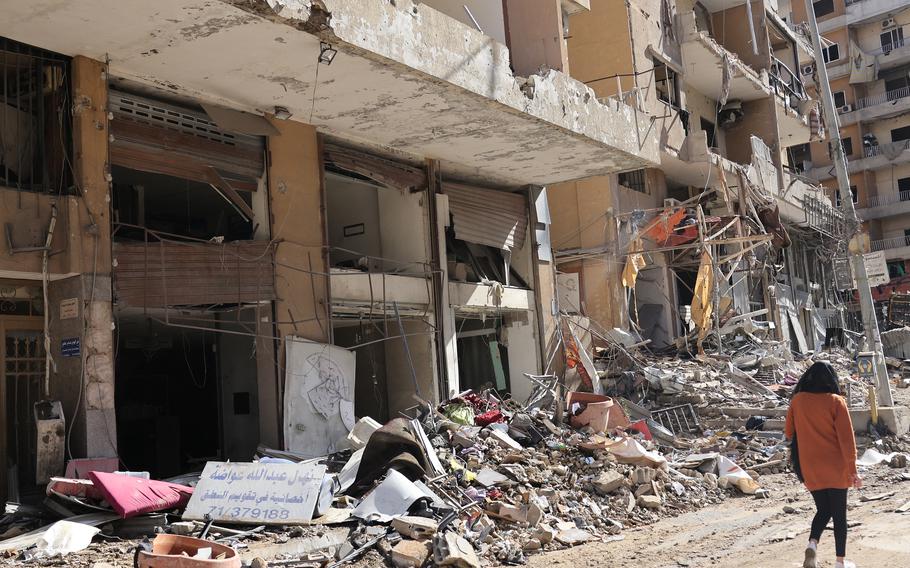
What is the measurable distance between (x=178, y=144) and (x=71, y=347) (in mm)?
2754

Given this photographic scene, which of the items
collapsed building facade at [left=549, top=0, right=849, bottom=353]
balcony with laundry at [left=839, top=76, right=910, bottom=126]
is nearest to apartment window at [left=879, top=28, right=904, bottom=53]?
balcony with laundry at [left=839, top=76, right=910, bottom=126]

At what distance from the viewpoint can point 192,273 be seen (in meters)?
10.4

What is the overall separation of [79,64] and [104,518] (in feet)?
15.3

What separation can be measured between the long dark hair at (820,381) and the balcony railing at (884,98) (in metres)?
46.8

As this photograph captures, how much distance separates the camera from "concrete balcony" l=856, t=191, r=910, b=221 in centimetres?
4647

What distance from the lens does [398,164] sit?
1348 centimetres

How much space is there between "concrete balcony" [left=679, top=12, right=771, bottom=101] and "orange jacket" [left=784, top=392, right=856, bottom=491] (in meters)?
20.5

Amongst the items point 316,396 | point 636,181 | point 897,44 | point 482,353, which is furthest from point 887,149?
point 316,396

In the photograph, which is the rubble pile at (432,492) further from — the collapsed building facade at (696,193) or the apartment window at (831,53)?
the apartment window at (831,53)

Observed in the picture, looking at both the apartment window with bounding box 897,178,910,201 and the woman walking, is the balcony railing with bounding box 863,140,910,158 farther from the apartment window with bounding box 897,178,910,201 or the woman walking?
the woman walking

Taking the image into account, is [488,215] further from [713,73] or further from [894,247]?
[894,247]

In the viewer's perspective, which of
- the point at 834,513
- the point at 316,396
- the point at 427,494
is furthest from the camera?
the point at 316,396

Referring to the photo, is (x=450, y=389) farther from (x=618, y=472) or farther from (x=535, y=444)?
(x=618, y=472)

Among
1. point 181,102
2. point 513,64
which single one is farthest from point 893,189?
point 181,102
